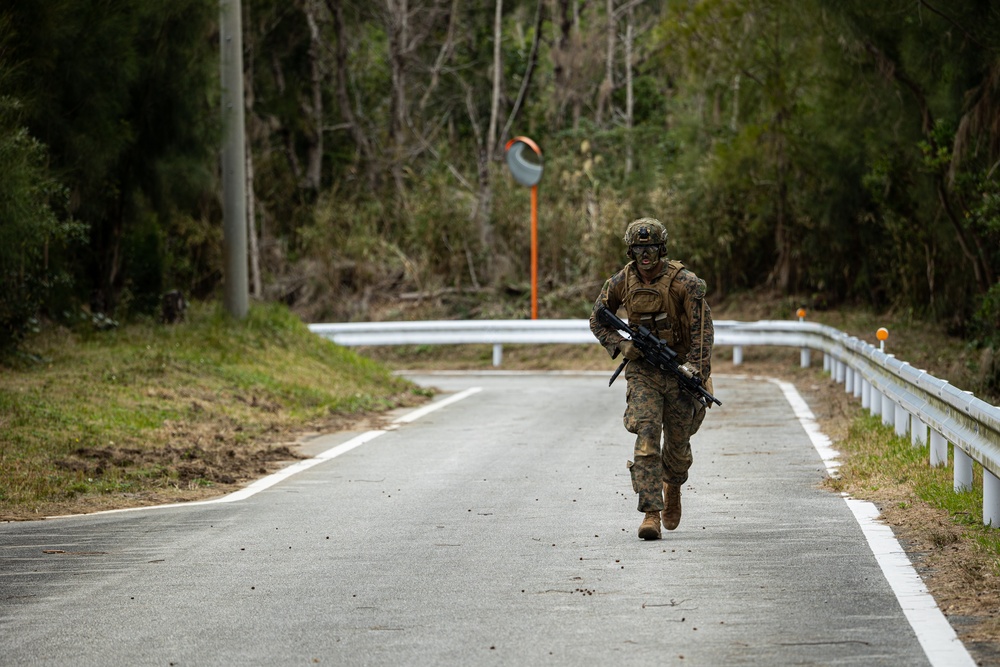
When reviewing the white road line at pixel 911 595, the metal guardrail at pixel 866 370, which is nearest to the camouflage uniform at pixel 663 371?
the white road line at pixel 911 595

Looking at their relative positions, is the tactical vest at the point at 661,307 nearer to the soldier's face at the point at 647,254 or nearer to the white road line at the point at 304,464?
the soldier's face at the point at 647,254

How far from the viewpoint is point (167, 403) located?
1485 cm

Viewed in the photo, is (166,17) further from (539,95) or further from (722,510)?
(539,95)

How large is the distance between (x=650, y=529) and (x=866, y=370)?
687 cm

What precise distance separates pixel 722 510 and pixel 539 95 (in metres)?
33.7

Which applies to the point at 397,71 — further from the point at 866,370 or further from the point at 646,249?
the point at 646,249

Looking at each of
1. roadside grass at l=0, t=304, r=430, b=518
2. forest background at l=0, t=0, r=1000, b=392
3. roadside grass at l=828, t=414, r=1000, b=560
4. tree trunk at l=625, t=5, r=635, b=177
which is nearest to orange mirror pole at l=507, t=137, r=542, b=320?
forest background at l=0, t=0, r=1000, b=392

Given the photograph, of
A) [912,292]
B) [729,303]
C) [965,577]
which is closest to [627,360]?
[965,577]

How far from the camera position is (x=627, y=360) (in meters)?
9.09

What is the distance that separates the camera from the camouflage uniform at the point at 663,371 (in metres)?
9.02

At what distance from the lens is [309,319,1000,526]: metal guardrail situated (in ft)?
28.2

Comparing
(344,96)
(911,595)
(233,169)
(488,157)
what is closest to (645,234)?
(911,595)

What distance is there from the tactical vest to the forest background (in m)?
7.84

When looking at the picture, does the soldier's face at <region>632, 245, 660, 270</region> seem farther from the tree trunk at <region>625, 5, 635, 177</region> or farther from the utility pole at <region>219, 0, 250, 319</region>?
the tree trunk at <region>625, 5, 635, 177</region>
